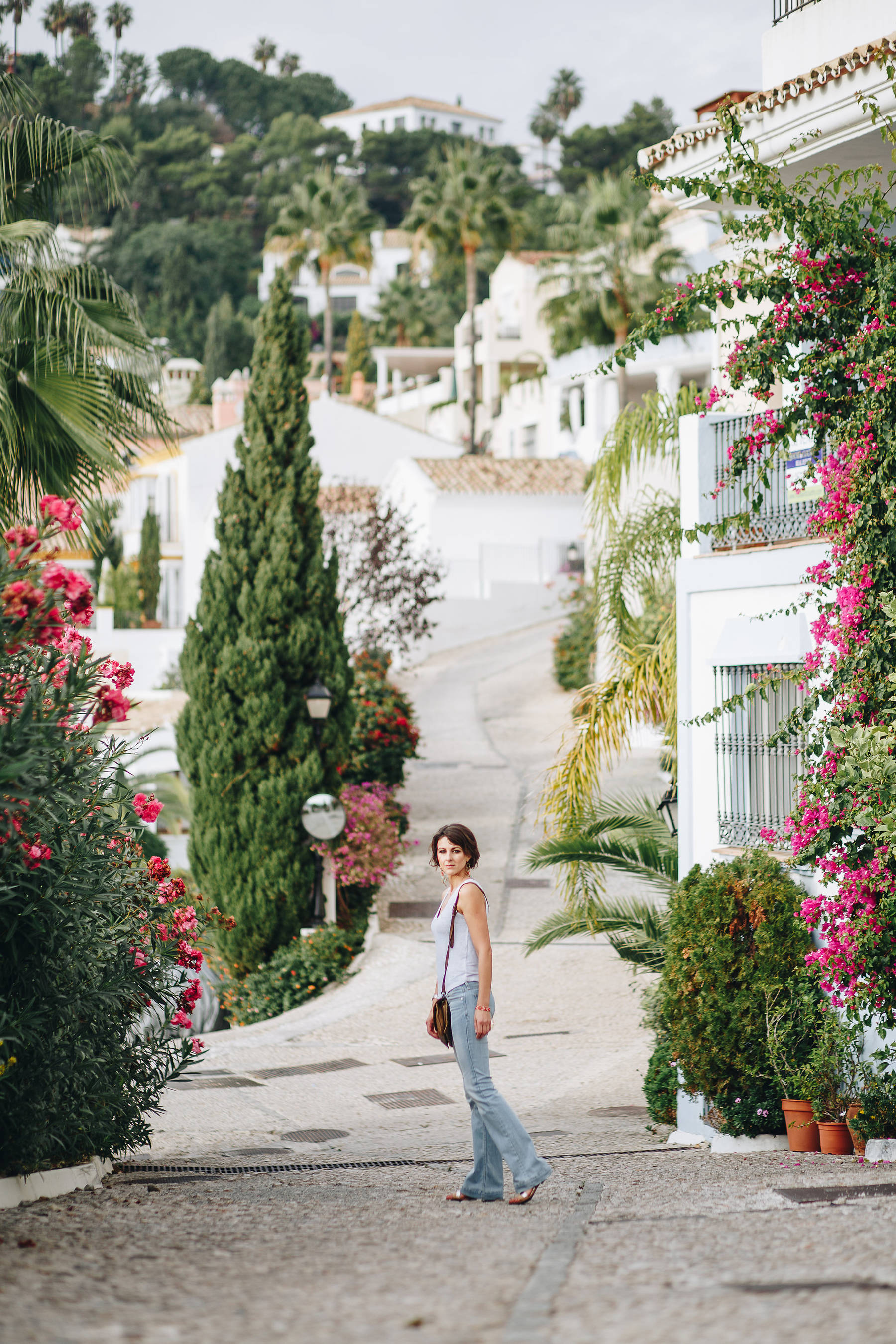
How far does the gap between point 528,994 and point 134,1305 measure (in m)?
12.1

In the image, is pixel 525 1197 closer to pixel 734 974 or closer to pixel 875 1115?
pixel 875 1115

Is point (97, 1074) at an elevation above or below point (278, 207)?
below

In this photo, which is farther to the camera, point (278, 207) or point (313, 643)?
point (278, 207)

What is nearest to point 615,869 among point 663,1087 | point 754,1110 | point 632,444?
point 663,1087

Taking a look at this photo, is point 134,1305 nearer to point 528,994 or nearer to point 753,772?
point 753,772

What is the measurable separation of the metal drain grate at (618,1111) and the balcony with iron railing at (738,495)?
4.56m

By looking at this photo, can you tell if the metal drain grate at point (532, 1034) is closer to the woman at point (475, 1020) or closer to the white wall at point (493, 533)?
the woman at point (475, 1020)

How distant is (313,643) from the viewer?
18.9m

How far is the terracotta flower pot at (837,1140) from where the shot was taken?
945 cm

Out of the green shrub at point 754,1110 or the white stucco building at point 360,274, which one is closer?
the green shrub at point 754,1110

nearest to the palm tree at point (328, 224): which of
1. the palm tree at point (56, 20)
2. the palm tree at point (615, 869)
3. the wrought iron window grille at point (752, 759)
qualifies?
the palm tree at point (615, 869)

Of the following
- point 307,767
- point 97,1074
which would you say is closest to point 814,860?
point 97,1074

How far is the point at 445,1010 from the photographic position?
6.99 meters

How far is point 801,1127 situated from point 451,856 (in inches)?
159
